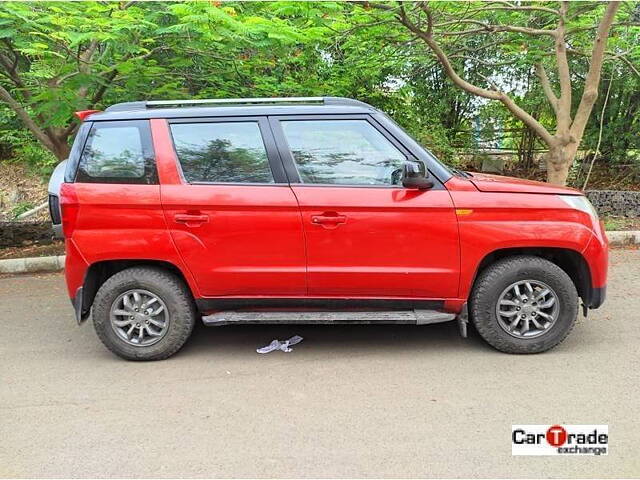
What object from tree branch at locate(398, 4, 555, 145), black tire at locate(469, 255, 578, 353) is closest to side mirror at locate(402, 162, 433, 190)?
black tire at locate(469, 255, 578, 353)

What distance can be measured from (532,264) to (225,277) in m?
2.26

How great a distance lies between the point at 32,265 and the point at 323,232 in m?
4.78

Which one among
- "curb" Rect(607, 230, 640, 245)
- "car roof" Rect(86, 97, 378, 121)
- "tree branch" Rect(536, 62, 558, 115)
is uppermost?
"tree branch" Rect(536, 62, 558, 115)

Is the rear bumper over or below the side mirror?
below

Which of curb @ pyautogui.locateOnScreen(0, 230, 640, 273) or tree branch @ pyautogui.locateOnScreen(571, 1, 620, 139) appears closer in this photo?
tree branch @ pyautogui.locateOnScreen(571, 1, 620, 139)

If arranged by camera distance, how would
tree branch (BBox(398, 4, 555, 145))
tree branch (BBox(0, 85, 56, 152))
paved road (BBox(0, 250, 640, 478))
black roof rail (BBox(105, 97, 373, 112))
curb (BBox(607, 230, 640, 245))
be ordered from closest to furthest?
1. paved road (BBox(0, 250, 640, 478))
2. black roof rail (BBox(105, 97, 373, 112))
3. tree branch (BBox(398, 4, 555, 145))
4. tree branch (BBox(0, 85, 56, 152))
5. curb (BBox(607, 230, 640, 245))

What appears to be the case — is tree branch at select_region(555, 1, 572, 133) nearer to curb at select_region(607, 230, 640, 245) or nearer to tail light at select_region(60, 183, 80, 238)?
curb at select_region(607, 230, 640, 245)

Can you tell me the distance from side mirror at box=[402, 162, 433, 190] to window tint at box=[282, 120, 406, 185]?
12cm

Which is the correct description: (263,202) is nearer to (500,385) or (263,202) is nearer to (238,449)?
(238,449)

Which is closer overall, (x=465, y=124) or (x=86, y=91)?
(x=86, y=91)

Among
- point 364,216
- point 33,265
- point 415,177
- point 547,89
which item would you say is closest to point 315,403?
point 364,216

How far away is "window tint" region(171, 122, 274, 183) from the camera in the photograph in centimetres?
366

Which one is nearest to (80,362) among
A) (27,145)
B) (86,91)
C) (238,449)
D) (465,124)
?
(238,449)

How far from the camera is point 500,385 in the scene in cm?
328
